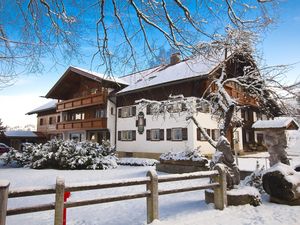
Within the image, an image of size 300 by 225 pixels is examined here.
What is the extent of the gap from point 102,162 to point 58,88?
1746 cm

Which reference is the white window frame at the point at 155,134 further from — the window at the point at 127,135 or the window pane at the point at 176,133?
the window at the point at 127,135

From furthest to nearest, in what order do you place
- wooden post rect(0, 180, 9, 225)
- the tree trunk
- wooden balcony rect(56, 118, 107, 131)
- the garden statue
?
wooden balcony rect(56, 118, 107, 131) → the garden statue → the tree trunk → wooden post rect(0, 180, 9, 225)

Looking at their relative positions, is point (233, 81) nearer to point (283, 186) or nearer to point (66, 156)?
point (283, 186)

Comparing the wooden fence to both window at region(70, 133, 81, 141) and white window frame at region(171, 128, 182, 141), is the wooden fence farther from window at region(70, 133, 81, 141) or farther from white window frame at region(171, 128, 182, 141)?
window at region(70, 133, 81, 141)

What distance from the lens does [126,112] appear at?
24.9 m

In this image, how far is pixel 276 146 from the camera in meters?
8.44

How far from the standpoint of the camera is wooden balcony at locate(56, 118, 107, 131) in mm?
25111

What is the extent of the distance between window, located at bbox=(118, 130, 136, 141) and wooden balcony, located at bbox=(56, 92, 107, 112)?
156 inches

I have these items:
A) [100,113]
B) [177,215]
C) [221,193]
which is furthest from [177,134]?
[177,215]

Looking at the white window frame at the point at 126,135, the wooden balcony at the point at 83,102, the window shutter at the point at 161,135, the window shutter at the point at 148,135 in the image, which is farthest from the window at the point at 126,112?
the window shutter at the point at 161,135

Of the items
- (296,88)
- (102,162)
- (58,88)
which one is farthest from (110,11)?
(58,88)

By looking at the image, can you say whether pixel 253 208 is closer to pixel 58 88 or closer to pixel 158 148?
pixel 158 148

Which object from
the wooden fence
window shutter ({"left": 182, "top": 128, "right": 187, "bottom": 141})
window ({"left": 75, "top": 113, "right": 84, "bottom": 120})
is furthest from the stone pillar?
window ({"left": 75, "top": 113, "right": 84, "bottom": 120})

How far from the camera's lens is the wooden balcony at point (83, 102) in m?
25.5
